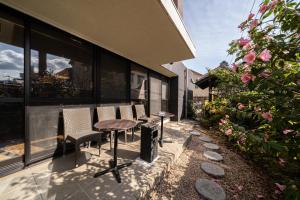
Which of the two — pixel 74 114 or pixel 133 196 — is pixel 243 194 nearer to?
pixel 133 196

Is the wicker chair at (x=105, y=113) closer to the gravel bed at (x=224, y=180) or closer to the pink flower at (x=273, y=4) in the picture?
the gravel bed at (x=224, y=180)

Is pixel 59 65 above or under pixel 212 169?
above

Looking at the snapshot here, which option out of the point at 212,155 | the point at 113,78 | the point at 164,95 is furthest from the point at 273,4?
the point at 164,95

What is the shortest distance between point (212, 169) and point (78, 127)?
2.81 meters

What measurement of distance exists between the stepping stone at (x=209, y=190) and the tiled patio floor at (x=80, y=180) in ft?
1.98

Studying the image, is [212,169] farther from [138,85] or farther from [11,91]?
[11,91]

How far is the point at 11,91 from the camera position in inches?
81.3

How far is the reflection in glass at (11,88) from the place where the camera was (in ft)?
6.57

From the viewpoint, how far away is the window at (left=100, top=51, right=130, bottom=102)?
3574 millimetres

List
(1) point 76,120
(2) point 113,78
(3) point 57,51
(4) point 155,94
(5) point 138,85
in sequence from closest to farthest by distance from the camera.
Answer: (3) point 57,51 → (1) point 76,120 → (2) point 113,78 → (5) point 138,85 → (4) point 155,94

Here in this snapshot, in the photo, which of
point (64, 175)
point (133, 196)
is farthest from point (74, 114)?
point (133, 196)

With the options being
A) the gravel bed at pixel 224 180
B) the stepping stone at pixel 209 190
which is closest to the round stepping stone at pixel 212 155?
the gravel bed at pixel 224 180

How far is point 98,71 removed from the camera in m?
3.39

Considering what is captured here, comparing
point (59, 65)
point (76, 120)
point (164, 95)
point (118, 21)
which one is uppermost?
point (118, 21)
